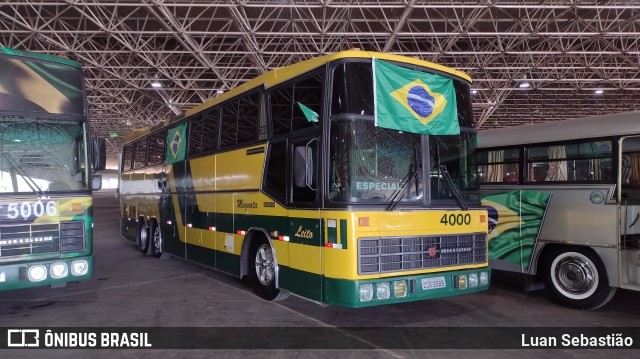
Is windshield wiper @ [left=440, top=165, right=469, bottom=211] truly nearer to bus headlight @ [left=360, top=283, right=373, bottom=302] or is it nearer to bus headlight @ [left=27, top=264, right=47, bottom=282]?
bus headlight @ [left=360, top=283, right=373, bottom=302]

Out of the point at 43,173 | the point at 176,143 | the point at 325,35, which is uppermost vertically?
the point at 325,35

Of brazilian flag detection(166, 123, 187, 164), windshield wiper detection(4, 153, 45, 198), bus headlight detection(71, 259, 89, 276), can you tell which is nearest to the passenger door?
bus headlight detection(71, 259, 89, 276)

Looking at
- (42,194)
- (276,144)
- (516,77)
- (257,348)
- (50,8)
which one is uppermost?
(50,8)

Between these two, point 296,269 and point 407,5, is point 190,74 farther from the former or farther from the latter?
point 296,269

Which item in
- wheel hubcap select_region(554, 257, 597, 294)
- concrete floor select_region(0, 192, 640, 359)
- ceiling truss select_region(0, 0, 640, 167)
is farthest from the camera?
ceiling truss select_region(0, 0, 640, 167)

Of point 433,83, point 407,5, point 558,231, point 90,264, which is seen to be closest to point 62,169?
point 90,264

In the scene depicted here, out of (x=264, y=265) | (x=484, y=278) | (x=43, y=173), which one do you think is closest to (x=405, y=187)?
(x=484, y=278)

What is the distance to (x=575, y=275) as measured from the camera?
696 cm

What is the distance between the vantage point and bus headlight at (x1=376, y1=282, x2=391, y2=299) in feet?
17.1

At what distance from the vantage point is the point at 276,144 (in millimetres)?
6426

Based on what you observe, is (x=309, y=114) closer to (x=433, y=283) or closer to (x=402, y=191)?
(x=402, y=191)

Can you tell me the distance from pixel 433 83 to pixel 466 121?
0.73m

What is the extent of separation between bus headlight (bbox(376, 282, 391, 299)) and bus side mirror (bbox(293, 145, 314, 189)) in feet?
4.64

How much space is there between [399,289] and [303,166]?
1849 millimetres
